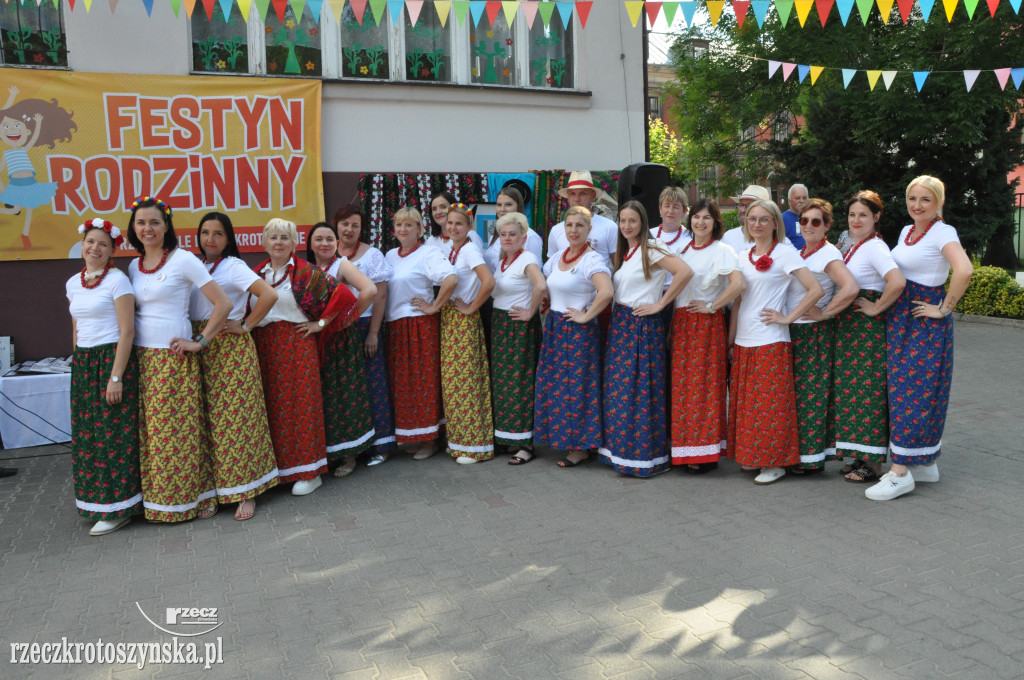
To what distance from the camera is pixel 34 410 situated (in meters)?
6.36

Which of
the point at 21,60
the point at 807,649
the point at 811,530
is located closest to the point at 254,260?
the point at 21,60

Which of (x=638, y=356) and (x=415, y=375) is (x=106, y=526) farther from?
(x=638, y=356)

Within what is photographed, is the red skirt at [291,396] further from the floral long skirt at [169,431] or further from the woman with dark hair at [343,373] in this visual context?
the floral long skirt at [169,431]

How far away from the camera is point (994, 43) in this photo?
42.2 feet

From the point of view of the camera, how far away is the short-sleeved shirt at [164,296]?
174 inches

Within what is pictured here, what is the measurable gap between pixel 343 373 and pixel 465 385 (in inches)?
33.0

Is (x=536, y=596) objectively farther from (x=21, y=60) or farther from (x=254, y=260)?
(x=21, y=60)

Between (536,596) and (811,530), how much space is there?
160 cm

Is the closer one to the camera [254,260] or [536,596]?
[536,596]

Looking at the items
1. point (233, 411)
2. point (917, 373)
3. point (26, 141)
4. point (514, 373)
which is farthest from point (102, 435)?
point (917, 373)

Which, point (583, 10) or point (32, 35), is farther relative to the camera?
point (583, 10)

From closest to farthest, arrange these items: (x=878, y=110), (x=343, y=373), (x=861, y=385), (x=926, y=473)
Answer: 1. (x=861, y=385)
2. (x=926, y=473)
3. (x=343, y=373)
4. (x=878, y=110)

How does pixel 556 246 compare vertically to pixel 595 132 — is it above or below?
below

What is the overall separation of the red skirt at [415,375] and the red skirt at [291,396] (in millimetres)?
740
